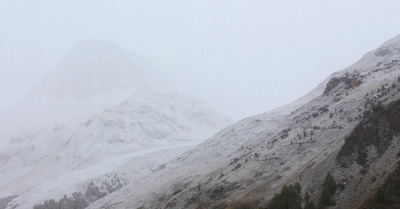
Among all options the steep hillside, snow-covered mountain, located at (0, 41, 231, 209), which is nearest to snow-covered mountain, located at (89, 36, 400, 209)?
snow-covered mountain, located at (0, 41, 231, 209)

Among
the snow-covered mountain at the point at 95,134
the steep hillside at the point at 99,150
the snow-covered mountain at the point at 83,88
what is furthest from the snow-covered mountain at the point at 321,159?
the snow-covered mountain at the point at 83,88

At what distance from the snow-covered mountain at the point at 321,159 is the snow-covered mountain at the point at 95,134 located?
15.1 meters

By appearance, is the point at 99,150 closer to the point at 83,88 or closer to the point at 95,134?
the point at 95,134

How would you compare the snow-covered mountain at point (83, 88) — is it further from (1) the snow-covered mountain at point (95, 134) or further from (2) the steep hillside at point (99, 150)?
(2) the steep hillside at point (99, 150)

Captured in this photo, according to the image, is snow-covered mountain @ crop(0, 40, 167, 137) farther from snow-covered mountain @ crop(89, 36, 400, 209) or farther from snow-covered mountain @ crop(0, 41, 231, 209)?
snow-covered mountain @ crop(89, 36, 400, 209)

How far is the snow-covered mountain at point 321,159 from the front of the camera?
11.7 metres

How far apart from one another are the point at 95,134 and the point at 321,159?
192 feet

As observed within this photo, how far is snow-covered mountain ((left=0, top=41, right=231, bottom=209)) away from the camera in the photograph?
44906 mm

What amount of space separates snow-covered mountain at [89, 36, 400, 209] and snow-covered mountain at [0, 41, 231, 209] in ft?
49.7

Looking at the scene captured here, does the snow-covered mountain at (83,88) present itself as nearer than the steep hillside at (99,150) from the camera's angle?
No

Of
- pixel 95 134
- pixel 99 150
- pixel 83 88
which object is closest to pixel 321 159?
pixel 99 150

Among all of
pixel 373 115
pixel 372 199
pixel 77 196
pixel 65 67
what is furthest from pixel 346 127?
pixel 65 67

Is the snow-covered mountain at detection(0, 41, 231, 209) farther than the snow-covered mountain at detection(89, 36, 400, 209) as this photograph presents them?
Yes

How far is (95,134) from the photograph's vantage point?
6569 cm
